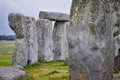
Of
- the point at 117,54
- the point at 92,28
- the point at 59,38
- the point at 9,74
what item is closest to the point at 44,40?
the point at 59,38

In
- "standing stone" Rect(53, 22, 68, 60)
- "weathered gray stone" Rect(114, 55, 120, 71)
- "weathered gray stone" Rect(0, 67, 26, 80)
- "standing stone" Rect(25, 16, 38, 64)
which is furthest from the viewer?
"standing stone" Rect(53, 22, 68, 60)

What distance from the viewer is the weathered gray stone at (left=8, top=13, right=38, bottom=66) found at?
75.4ft

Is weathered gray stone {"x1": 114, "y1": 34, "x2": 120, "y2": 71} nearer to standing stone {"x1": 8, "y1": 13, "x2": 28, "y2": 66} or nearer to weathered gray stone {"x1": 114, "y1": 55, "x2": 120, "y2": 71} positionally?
weathered gray stone {"x1": 114, "y1": 55, "x2": 120, "y2": 71}

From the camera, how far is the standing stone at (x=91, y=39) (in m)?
10.8

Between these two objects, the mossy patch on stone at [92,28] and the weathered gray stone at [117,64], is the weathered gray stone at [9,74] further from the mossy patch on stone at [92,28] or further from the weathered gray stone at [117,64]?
the mossy patch on stone at [92,28]

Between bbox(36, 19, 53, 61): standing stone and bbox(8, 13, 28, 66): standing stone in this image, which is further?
bbox(36, 19, 53, 61): standing stone

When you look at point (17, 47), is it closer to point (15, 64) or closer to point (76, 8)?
point (15, 64)

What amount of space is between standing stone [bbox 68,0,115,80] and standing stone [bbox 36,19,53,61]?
17.5 meters

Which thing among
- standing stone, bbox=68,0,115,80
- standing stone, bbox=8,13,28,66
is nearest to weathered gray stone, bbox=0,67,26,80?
standing stone, bbox=68,0,115,80

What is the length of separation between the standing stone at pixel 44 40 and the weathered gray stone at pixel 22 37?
13.6ft

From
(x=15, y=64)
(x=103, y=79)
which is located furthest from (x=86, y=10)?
(x=15, y=64)

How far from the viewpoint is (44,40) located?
29.5m

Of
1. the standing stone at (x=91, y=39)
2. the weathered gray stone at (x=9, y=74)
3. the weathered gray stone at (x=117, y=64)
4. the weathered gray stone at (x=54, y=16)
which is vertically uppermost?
the weathered gray stone at (x=54, y=16)

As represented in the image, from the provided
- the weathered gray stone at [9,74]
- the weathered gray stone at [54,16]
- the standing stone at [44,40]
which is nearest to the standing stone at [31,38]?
the standing stone at [44,40]
